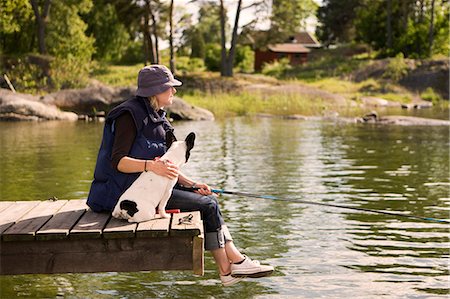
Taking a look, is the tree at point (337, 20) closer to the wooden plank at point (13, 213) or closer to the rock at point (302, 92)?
the rock at point (302, 92)

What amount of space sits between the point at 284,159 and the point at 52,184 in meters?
5.77

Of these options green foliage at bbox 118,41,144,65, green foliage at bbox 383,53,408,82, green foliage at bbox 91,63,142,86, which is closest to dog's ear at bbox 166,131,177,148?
green foliage at bbox 91,63,142,86

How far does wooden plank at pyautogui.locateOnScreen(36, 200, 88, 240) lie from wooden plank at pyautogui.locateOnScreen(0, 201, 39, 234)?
0.27 m

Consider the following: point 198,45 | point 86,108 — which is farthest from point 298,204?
point 198,45

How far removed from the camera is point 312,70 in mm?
59219

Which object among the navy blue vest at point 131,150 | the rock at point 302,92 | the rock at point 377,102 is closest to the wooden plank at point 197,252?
the navy blue vest at point 131,150

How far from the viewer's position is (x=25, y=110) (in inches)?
1244

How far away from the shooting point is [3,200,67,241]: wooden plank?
18.3 ft

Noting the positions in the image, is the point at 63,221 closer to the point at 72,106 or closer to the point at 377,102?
the point at 72,106

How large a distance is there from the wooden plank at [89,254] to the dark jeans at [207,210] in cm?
42

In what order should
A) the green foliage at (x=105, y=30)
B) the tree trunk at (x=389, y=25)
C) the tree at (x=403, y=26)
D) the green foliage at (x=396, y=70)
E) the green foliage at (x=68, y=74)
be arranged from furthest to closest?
the tree trunk at (x=389, y=25) → the tree at (x=403, y=26) → the green foliage at (x=105, y=30) → the green foliage at (x=396, y=70) → the green foliage at (x=68, y=74)

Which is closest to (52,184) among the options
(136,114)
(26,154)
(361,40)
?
(26,154)

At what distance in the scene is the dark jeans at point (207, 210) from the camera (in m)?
6.08

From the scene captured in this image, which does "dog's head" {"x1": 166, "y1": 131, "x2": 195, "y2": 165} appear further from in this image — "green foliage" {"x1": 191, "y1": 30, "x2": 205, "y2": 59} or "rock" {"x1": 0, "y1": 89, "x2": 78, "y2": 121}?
"green foliage" {"x1": 191, "y1": 30, "x2": 205, "y2": 59}
